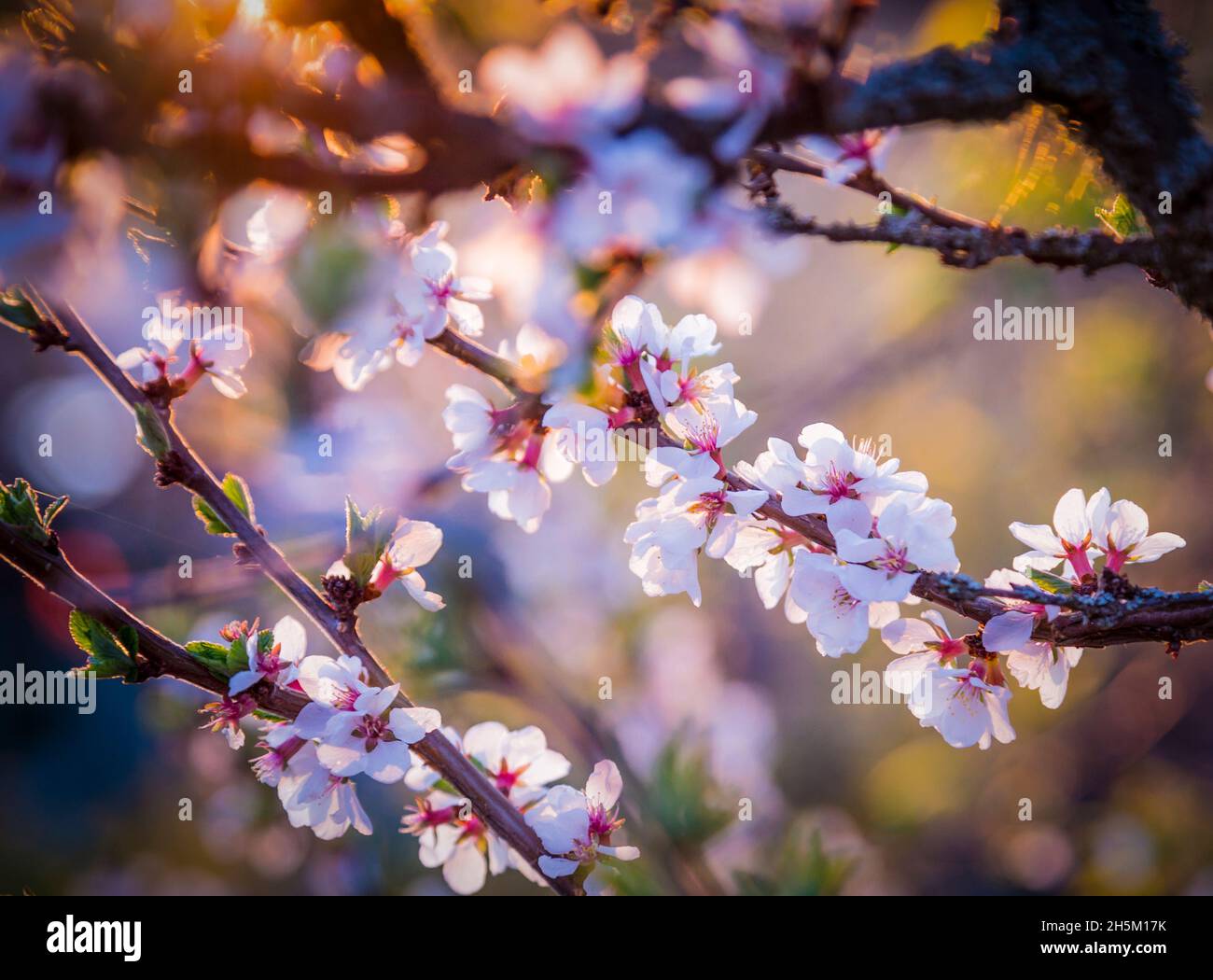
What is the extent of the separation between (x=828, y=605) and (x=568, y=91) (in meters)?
0.41

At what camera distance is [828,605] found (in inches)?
23.7

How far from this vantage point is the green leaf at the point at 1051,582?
0.57 metres

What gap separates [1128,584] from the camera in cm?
55

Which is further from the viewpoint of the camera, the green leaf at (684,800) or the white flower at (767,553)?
the green leaf at (684,800)

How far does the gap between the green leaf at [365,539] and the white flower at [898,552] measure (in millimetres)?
388

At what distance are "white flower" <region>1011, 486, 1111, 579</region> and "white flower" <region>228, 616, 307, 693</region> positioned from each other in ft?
2.07

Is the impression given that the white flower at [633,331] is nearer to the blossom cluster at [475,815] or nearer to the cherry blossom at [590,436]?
the cherry blossom at [590,436]

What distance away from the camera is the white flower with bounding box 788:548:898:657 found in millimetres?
591

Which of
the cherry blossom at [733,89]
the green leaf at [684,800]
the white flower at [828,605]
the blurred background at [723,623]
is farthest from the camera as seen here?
the blurred background at [723,623]

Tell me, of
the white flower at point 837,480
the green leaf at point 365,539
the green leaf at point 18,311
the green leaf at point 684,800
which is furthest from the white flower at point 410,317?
the green leaf at point 684,800

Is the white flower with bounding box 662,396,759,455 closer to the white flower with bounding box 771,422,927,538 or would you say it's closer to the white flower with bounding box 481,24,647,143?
the white flower with bounding box 771,422,927,538

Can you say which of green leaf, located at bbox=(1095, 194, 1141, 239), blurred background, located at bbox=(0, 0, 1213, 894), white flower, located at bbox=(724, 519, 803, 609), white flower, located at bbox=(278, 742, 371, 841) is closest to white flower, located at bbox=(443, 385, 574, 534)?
white flower, located at bbox=(724, 519, 803, 609)
